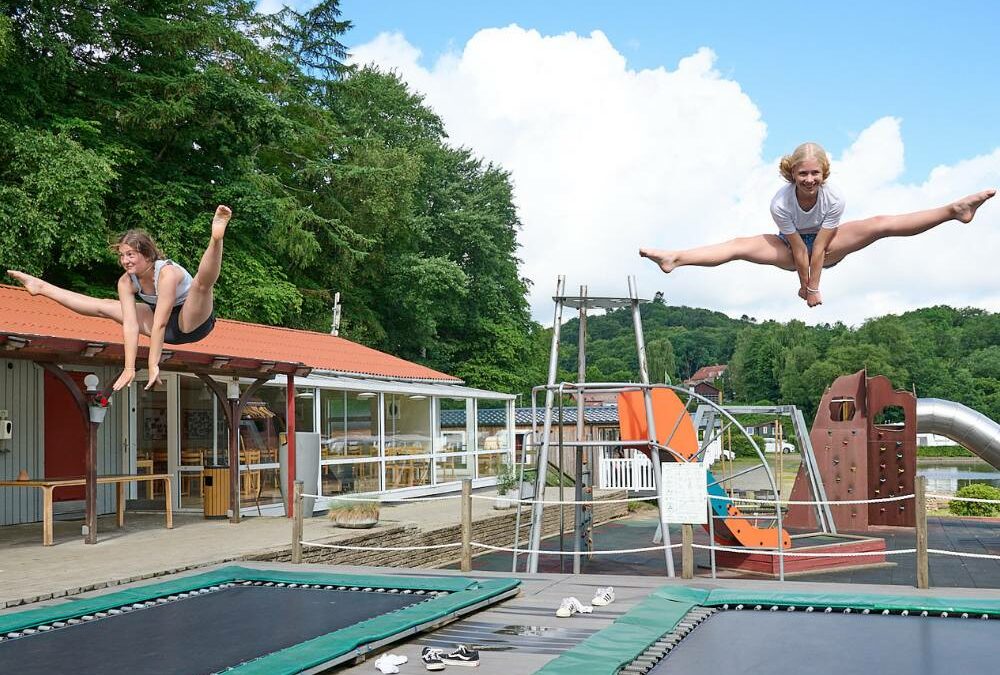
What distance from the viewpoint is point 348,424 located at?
53.7 feet

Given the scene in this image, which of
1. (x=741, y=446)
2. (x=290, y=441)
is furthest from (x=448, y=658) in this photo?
(x=741, y=446)

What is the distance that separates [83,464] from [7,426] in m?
1.45

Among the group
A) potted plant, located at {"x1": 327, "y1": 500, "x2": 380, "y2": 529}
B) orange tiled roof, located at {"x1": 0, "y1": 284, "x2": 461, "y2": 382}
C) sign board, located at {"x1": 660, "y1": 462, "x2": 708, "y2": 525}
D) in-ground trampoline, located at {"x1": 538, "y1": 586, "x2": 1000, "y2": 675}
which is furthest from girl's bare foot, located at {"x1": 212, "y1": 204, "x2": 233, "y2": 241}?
potted plant, located at {"x1": 327, "y1": 500, "x2": 380, "y2": 529}

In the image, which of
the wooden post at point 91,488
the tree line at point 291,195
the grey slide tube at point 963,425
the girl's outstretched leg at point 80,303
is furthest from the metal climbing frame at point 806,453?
the girl's outstretched leg at point 80,303

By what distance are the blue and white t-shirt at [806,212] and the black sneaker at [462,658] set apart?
3.53 m

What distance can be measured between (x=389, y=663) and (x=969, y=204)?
4053 millimetres

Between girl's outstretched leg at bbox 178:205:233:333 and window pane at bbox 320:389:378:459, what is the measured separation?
12.4 m

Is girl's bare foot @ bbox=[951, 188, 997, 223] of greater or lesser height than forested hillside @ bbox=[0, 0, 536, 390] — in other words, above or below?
below

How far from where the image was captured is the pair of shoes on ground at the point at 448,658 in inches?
225

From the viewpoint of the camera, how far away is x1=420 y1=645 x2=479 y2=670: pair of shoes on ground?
5715 millimetres

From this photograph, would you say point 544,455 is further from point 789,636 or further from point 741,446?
point 741,446

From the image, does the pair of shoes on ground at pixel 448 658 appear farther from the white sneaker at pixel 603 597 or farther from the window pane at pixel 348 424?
the window pane at pixel 348 424

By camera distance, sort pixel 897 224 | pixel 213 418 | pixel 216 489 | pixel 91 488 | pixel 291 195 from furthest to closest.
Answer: pixel 291 195 → pixel 213 418 → pixel 216 489 → pixel 91 488 → pixel 897 224

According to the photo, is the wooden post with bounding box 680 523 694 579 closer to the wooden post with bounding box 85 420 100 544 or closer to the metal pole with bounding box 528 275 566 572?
the metal pole with bounding box 528 275 566 572
